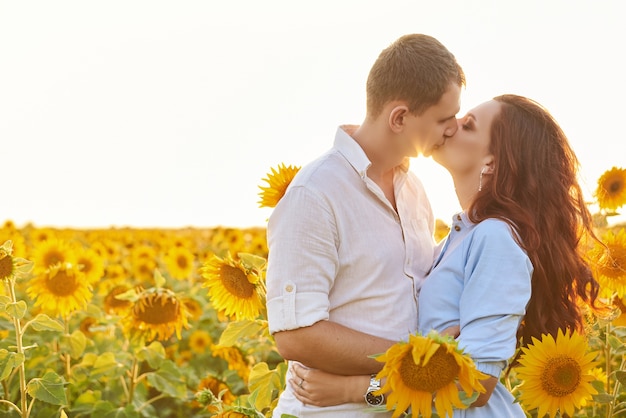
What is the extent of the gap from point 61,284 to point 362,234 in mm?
2522

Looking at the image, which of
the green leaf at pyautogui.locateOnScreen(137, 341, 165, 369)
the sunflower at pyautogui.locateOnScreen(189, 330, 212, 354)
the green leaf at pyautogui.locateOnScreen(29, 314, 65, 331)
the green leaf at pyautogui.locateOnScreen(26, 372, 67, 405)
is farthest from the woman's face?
the sunflower at pyautogui.locateOnScreen(189, 330, 212, 354)

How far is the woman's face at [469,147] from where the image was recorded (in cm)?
315

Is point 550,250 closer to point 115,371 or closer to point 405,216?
point 405,216

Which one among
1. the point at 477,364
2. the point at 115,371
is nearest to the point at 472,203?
the point at 477,364

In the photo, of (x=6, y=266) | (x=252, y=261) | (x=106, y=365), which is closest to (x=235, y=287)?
(x=252, y=261)

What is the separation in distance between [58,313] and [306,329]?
2609 millimetres

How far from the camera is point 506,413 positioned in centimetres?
290

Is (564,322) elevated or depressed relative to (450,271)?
depressed

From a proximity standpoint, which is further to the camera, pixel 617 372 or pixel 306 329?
pixel 617 372

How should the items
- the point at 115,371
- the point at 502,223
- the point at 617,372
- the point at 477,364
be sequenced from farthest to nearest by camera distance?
1. the point at 115,371
2. the point at 617,372
3. the point at 502,223
4. the point at 477,364

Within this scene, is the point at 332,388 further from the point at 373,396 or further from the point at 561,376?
the point at 561,376

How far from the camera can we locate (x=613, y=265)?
393 cm

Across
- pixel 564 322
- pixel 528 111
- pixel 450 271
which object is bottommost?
pixel 564 322

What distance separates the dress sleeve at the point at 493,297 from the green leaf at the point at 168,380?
236cm
